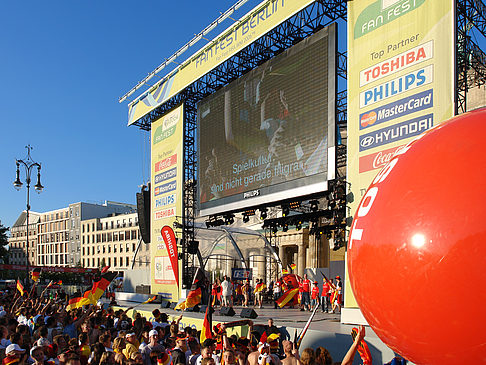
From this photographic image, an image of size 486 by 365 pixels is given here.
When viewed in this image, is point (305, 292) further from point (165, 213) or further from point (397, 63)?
point (397, 63)

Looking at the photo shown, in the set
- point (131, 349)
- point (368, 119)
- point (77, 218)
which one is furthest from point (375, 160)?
point (77, 218)

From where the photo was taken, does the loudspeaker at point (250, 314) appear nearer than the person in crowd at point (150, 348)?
No

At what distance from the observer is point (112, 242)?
80688 millimetres

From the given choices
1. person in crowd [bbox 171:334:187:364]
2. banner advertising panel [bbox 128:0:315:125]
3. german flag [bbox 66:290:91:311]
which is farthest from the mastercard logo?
german flag [bbox 66:290:91:311]

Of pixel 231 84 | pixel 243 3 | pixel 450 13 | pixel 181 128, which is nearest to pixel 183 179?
pixel 181 128

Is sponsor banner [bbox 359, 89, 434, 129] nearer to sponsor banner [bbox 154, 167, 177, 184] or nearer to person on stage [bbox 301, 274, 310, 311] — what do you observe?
person on stage [bbox 301, 274, 310, 311]

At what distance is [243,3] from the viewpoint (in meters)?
19.4

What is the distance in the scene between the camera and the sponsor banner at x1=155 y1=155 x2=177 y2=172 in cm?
2488

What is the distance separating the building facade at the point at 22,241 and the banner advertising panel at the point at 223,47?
8367cm

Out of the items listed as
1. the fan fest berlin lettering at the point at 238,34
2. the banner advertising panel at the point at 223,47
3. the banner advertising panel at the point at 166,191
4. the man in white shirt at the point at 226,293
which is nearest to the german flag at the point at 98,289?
the man in white shirt at the point at 226,293

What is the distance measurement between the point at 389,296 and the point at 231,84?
19.0 meters

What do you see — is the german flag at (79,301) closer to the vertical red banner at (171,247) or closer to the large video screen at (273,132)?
the large video screen at (273,132)

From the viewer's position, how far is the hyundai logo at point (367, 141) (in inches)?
532

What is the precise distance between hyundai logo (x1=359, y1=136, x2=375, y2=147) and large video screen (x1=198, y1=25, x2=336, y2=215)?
1.45m
